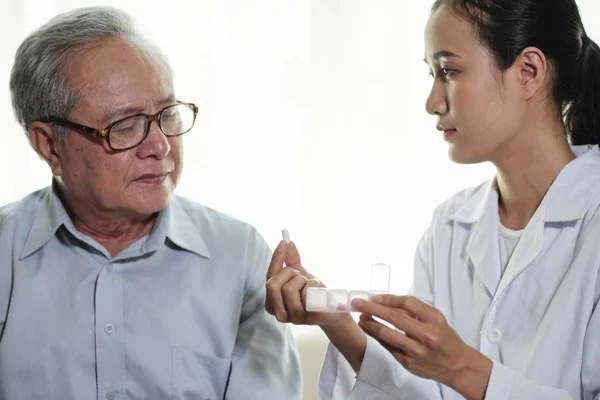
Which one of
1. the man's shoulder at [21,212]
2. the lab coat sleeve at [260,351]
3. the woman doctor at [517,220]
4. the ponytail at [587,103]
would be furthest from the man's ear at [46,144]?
the ponytail at [587,103]

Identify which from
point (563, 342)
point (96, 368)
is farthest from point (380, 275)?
point (96, 368)

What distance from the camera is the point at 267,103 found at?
Answer: 2588mm

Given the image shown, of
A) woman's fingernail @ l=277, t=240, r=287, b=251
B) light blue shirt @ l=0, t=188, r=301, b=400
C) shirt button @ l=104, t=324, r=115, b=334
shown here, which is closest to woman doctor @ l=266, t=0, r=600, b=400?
woman's fingernail @ l=277, t=240, r=287, b=251

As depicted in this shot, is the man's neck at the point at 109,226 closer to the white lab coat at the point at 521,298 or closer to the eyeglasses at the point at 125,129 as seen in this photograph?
the eyeglasses at the point at 125,129

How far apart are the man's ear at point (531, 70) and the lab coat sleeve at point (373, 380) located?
2.13 ft

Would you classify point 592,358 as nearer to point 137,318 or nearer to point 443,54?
point 443,54

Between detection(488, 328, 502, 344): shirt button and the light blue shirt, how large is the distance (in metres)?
0.45

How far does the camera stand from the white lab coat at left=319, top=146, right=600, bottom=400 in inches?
61.5

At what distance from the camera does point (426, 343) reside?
1.37 meters

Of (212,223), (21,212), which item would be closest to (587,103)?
(212,223)

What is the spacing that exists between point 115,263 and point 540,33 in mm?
1073

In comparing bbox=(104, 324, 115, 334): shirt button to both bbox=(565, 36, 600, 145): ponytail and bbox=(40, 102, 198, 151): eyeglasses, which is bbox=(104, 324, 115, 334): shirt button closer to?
bbox=(40, 102, 198, 151): eyeglasses

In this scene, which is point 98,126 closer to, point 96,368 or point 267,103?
point 96,368

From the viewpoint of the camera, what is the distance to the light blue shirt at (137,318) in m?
1.72
